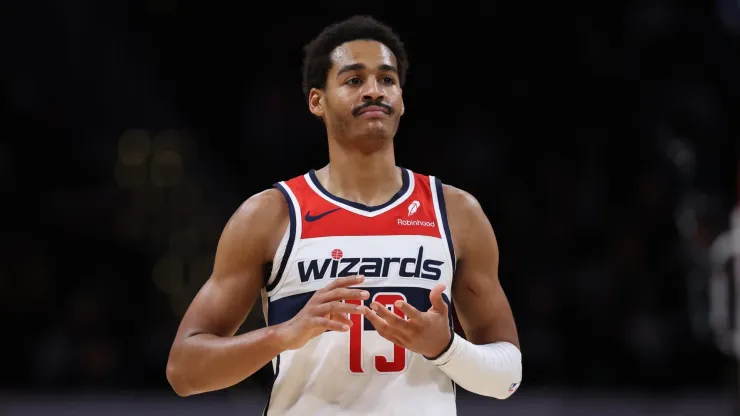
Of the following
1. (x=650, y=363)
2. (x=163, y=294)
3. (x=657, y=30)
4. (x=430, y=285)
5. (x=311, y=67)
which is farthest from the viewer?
(x=657, y=30)

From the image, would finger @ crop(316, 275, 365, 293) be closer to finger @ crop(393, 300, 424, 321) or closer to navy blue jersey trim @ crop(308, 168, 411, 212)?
finger @ crop(393, 300, 424, 321)

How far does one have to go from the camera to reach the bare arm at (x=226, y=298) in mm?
3680

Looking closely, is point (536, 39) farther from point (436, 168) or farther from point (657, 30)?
point (436, 168)

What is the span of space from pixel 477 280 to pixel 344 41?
1.03m

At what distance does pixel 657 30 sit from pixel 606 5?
0.59m

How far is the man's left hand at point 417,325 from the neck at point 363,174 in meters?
0.67

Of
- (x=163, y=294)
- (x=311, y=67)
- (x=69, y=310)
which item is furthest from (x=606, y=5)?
(x=311, y=67)

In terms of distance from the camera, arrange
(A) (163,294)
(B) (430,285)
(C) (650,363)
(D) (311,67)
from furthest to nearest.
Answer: (A) (163,294) → (C) (650,363) → (D) (311,67) → (B) (430,285)

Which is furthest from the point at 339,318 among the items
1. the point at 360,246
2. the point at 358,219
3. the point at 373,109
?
the point at 373,109

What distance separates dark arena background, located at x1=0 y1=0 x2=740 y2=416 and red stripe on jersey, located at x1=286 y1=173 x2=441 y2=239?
4.01m

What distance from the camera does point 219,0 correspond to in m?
10.9

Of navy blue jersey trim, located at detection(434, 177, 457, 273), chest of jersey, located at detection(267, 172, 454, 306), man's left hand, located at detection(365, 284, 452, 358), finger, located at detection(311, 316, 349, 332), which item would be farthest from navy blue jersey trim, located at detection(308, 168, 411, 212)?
finger, located at detection(311, 316, 349, 332)

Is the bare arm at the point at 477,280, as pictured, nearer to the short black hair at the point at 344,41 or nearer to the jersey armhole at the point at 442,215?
the jersey armhole at the point at 442,215

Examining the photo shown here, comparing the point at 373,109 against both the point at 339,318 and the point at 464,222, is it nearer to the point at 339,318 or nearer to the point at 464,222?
the point at 464,222
